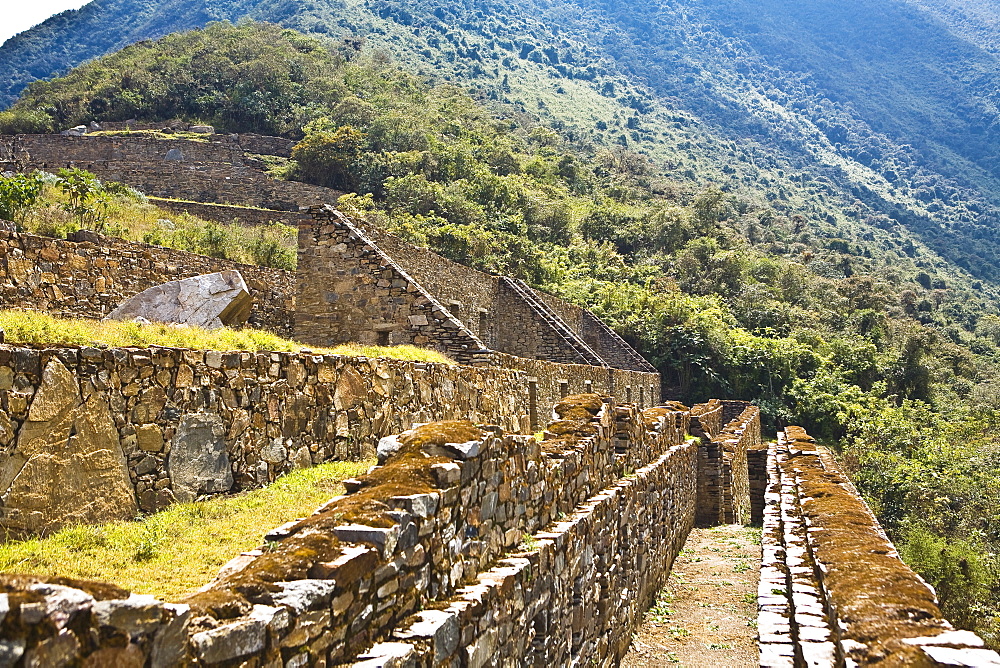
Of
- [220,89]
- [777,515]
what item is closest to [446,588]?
[777,515]

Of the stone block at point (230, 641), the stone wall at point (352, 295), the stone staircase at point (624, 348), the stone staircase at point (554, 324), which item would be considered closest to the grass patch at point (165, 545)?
the stone block at point (230, 641)

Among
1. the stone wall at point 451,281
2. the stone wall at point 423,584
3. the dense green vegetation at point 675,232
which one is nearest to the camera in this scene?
the stone wall at point 423,584

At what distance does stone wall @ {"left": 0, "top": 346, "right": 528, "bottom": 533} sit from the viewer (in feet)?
13.3

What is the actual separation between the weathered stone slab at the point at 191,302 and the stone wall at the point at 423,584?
4.82 meters

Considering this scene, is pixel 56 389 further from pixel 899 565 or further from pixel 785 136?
pixel 785 136

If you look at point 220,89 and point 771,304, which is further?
point 220,89

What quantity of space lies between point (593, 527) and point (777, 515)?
388 cm

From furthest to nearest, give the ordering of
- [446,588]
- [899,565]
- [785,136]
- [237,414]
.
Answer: [785,136] < [237,414] < [899,565] < [446,588]

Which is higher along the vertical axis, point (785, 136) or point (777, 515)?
point (785, 136)

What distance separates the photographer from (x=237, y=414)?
5.56m

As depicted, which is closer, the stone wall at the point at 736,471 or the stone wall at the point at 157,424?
the stone wall at the point at 157,424

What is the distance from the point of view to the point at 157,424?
4863 mm

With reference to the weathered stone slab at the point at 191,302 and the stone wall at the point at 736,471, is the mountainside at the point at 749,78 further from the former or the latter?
the weathered stone slab at the point at 191,302

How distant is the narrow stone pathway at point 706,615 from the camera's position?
744 centimetres
